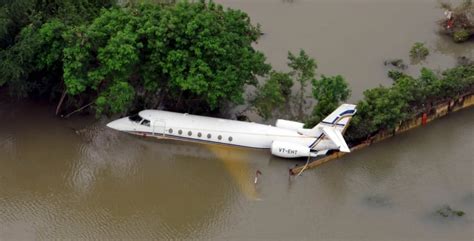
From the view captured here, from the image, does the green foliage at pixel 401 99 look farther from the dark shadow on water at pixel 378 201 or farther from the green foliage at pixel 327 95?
the dark shadow on water at pixel 378 201

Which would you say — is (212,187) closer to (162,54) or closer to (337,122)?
(337,122)

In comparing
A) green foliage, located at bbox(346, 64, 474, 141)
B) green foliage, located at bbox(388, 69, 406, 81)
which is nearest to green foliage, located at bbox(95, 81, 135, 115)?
green foliage, located at bbox(346, 64, 474, 141)

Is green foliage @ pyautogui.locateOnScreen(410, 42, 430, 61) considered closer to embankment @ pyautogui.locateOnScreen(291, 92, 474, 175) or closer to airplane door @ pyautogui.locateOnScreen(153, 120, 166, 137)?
embankment @ pyautogui.locateOnScreen(291, 92, 474, 175)

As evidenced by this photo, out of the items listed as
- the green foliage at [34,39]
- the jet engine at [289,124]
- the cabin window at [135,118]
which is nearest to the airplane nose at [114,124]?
the cabin window at [135,118]

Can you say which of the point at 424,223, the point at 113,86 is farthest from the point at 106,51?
the point at 424,223

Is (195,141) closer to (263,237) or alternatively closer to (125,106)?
(125,106)

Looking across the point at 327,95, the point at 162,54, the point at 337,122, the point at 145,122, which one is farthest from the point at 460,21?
the point at 145,122

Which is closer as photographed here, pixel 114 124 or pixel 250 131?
pixel 250 131

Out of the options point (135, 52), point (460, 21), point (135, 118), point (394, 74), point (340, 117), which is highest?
point (460, 21)
